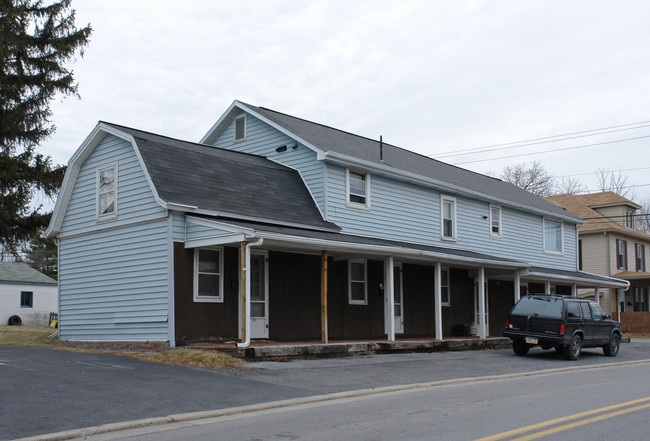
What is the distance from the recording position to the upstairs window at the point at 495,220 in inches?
1073

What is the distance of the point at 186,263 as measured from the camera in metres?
16.3

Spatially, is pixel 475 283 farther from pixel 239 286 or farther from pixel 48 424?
pixel 48 424

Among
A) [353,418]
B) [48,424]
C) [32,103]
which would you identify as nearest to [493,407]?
[353,418]

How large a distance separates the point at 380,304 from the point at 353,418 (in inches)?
510

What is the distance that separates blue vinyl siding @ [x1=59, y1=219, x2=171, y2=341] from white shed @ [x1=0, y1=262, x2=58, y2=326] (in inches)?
1043

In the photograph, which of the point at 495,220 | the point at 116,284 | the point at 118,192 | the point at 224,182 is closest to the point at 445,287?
the point at 495,220

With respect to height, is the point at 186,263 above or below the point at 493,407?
above

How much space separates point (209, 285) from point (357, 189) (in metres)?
6.45

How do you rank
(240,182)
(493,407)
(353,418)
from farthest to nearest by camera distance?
(240,182) < (493,407) < (353,418)

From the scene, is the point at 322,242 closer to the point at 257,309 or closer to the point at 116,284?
the point at 257,309

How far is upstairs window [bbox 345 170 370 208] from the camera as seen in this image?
2081cm

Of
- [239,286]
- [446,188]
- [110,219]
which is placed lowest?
[239,286]

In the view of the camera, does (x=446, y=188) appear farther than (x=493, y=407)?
Yes

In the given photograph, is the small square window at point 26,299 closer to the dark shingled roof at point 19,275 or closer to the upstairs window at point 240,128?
the dark shingled roof at point 19,275
